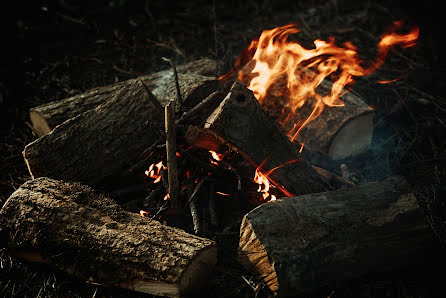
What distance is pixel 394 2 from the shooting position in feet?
19.0

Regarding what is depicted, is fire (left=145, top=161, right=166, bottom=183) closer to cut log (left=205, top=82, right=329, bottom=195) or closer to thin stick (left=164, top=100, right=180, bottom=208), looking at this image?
thin stick (left=164, top=100, right=180, bottom=208)

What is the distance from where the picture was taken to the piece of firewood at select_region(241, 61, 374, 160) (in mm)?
3373

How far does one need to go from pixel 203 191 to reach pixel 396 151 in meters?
2.13

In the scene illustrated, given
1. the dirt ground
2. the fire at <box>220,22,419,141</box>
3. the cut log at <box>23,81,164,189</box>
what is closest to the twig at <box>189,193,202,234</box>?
the dirt ground

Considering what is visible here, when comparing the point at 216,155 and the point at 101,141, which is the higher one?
the point at 101,141

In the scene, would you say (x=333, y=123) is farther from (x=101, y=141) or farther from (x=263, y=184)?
(x=101, y=141)

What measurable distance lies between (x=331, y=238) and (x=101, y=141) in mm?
1953

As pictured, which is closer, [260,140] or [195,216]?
[260,140]

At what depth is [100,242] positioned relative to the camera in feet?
7.64

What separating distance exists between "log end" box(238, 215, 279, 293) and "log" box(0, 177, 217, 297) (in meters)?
0.22

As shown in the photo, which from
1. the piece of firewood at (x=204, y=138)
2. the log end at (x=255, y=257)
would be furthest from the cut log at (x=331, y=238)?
the piece of firewood at (x=204, y=138)

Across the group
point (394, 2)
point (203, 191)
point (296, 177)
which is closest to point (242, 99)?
point (296, 177)

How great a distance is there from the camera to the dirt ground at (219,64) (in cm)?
262

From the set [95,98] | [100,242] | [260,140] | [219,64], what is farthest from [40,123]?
[260,140]
